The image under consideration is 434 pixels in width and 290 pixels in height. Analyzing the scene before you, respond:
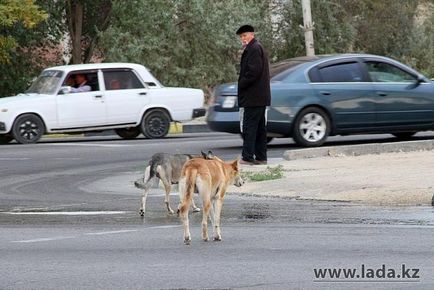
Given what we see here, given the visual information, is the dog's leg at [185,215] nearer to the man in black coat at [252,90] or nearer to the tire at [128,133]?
the man in black coat at [252,90]

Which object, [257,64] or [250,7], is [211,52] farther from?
[257,64]

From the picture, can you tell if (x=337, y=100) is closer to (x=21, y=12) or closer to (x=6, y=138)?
(x=6, y=138)

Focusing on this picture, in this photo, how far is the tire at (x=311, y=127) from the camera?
1970 centimetres

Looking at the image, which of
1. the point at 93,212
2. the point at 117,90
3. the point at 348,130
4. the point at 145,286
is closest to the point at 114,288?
the point at 145,286

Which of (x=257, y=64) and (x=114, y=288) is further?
(x=257, y=64)

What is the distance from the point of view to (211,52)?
110ft

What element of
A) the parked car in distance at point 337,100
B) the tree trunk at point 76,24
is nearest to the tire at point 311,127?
the parked car in distance at point 337,100

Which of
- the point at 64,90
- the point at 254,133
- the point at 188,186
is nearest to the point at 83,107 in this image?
the point at 64,90

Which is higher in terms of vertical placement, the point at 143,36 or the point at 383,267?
the point at 143,36

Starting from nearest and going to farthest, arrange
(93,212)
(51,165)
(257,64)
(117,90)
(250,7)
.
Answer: (93,212), (257,64), (51,165), (117,90), (250,7)

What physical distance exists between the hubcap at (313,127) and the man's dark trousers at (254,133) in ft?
9.24

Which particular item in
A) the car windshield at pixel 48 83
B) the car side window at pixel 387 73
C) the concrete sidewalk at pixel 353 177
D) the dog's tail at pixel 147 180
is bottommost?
the concrete sidewalk at pixel 353 177

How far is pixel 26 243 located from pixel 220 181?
71.8 inches
